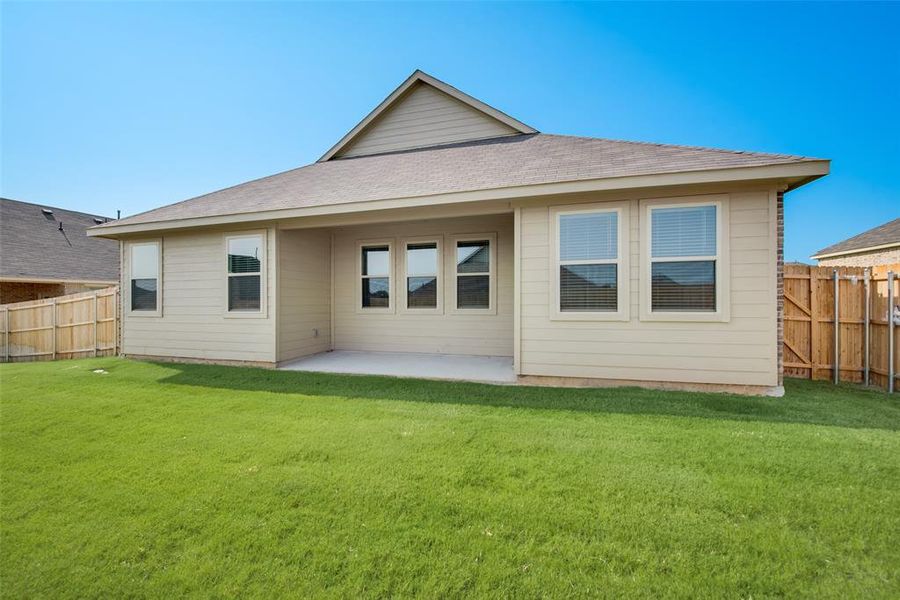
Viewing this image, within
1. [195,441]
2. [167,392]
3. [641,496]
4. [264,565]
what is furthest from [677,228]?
[167,392]

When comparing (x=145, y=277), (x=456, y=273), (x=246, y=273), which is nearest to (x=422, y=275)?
(x=456, y=273)

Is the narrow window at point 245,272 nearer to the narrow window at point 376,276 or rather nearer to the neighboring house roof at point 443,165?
the neighboring house roof at point 443,165

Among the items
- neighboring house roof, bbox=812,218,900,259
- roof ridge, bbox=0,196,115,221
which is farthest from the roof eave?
roof ridge, bbox=0,196,115,221

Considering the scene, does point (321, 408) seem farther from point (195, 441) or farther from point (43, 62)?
point (43, 62)

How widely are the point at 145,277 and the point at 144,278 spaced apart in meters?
0.04

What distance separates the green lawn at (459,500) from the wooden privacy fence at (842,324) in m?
1.60

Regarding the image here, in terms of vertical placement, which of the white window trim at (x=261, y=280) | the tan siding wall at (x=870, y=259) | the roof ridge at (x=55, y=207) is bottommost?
the white window trim at (x=261, y=280)

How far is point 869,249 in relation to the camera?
13.4 m

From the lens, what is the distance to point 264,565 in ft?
6.93

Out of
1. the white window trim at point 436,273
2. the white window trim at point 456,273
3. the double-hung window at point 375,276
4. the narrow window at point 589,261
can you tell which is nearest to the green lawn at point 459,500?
the narrow window at point 589,261

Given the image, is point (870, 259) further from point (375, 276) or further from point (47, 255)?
point (47, 255)

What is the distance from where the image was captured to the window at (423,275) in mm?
8477

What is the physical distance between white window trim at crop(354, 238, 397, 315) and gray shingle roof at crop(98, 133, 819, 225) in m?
1.43

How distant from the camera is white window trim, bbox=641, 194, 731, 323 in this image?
518 centimetres
